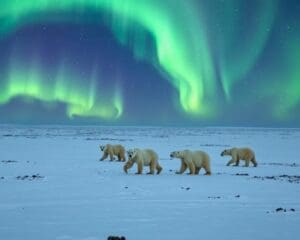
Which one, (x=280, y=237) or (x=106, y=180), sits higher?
(x=106, y=180)

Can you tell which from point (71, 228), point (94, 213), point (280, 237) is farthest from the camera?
point (94, 213)

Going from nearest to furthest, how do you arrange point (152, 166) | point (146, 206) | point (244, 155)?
point (146, 206), point (152, 166), point (244, 155)

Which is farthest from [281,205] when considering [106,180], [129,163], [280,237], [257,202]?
[129,163]

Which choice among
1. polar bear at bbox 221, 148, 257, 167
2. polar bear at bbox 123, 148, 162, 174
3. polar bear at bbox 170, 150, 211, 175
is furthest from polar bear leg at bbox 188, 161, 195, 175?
polar bear at bbox 221, 148, 257, 167

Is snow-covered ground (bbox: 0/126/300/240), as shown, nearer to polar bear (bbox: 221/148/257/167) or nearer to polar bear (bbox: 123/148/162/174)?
polar bear (bbox: 123/148/162/174)

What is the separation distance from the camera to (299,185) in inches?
762

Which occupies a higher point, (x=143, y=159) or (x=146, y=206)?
(x=143, y=159)

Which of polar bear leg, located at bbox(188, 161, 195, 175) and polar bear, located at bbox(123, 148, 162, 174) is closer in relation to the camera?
polar bear, located at bbox(123, 148, 162, 174)

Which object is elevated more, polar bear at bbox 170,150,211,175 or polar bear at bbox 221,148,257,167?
polar bear at bbox 221,148,257,167

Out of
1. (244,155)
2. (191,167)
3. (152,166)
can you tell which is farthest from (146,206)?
(244,155)

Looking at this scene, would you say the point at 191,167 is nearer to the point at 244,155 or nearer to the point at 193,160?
the point at 193,160

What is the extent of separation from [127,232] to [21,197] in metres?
5.93

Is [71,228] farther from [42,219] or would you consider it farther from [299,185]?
[299,185]

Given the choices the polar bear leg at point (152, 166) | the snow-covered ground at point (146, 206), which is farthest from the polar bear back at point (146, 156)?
the snow-covered ground at point (146, 206)
